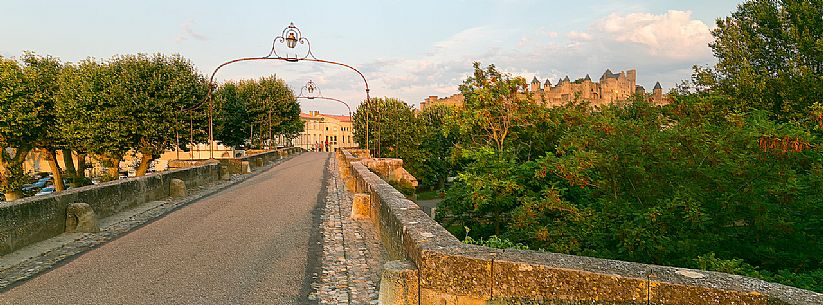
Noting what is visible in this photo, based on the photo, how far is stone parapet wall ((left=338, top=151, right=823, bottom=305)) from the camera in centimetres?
293

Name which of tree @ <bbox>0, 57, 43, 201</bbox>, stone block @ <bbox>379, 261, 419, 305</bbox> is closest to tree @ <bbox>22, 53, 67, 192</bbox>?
tree @ <bbox>0, 57, 43, 201</bbox>

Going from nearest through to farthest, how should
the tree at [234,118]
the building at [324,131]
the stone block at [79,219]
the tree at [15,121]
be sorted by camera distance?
1. the stone block at [79,219]
2. the tree at [15,121]
3. the tree at [234,118]
4. the building at [324,131]

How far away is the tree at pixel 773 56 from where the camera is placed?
19109 millimetres

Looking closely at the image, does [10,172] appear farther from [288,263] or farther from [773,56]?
[773,56]

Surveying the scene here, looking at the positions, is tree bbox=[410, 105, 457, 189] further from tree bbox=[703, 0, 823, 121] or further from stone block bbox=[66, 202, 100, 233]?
stone block bbox=[66, 202, 100, 233]

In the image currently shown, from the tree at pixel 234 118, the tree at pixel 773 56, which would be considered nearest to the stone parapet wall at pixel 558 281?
the tree at pixel 773 56

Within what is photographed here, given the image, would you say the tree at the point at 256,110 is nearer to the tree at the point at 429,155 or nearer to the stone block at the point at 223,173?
the tree at the point at 429,155

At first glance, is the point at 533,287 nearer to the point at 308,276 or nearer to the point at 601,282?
the point at 601,282

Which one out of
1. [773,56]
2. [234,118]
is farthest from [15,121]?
[773,56]

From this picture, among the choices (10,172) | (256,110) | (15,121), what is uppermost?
(256,110)

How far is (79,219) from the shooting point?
311 inches

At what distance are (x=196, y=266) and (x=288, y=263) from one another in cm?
105

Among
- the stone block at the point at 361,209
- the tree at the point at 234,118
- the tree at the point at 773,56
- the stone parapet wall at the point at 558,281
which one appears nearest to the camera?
the stone parapet wall at the point at 558,281

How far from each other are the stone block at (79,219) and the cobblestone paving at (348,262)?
356cm
